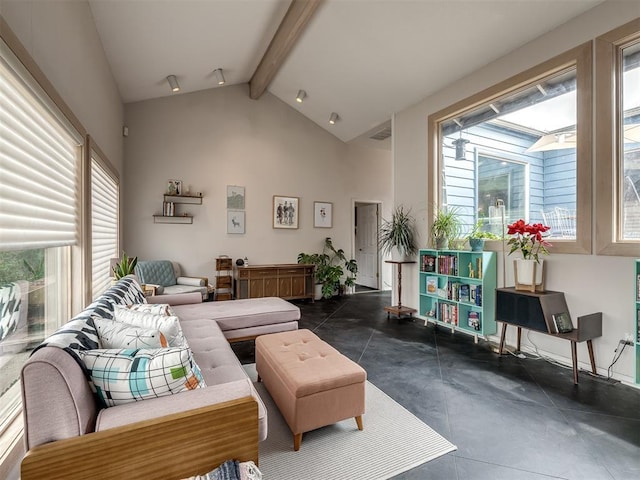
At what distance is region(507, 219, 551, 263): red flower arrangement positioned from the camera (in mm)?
2895

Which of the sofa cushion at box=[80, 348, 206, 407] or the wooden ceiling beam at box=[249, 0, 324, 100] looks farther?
the wooden ceiling beam at box=[249, 0, 324, 100]

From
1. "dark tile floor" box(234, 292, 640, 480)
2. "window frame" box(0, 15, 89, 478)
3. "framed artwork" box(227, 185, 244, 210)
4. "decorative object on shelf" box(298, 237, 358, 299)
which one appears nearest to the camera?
"window frame" box(0, 15, 89, 478)

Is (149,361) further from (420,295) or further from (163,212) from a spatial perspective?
(163,212)

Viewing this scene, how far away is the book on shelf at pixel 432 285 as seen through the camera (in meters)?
4.12

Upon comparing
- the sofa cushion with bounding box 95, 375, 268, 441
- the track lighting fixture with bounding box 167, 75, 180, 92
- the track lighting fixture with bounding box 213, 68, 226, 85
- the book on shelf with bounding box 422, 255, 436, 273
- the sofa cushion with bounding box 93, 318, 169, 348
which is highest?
the track lighting fixture with bounding box 213, 68, 226, 85

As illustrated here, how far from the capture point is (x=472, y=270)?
3.62m

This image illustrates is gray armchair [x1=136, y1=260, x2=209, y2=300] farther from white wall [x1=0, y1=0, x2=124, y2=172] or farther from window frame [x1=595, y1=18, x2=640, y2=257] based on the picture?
window frame [x1=595, y1=18, x2=640, y2=257]

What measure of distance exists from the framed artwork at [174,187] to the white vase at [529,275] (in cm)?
486

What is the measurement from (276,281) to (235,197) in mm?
1680

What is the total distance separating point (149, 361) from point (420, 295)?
3759 millimetres

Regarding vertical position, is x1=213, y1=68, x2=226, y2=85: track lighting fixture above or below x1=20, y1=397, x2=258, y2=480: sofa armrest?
above

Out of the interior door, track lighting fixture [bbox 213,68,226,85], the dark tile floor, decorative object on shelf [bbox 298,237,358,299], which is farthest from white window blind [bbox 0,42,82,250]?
the interior door

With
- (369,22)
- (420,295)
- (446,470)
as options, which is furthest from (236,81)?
(446,470)

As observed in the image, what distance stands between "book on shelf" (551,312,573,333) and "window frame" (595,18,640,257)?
0.62 m
